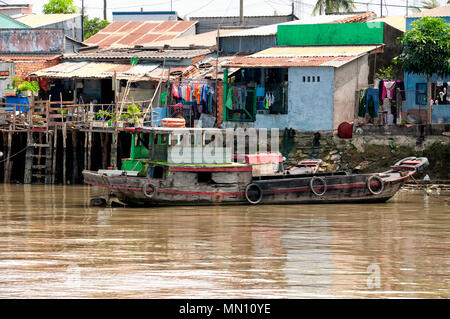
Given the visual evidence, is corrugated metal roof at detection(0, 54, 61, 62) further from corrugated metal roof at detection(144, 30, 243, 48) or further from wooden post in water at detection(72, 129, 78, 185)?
wooden post in water at detection(72, 129, 78, 185)

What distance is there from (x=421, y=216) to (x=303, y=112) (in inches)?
394

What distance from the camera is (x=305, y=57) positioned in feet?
96.3

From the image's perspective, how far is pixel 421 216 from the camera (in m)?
19.1

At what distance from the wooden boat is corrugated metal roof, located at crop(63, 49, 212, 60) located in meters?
12.3

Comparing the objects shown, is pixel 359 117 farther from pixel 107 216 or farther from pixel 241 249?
pixel 241 249

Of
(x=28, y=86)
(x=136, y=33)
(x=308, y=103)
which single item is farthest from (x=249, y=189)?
(x=136, y=33)

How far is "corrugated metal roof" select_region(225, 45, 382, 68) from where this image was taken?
92.8 ft

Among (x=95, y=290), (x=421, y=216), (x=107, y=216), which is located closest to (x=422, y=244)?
(x=421, y=216)

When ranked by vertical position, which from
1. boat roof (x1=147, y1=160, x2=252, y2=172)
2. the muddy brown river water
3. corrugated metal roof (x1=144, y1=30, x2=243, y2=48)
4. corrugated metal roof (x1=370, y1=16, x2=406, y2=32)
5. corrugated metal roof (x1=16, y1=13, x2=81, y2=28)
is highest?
corrugated metal roof (x1=16, y1=13, x2=81, y2=28)

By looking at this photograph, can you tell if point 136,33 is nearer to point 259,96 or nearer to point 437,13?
point 259,96

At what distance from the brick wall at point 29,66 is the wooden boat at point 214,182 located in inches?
555

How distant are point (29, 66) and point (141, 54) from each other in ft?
15.7

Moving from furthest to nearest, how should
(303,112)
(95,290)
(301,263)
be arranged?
(303,112) < (301,263) < (95,290)

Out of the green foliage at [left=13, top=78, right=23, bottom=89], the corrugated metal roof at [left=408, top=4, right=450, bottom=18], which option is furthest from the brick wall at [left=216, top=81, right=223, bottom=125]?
the green foliage at [left=13, top=78, right=23, bottom=89]
